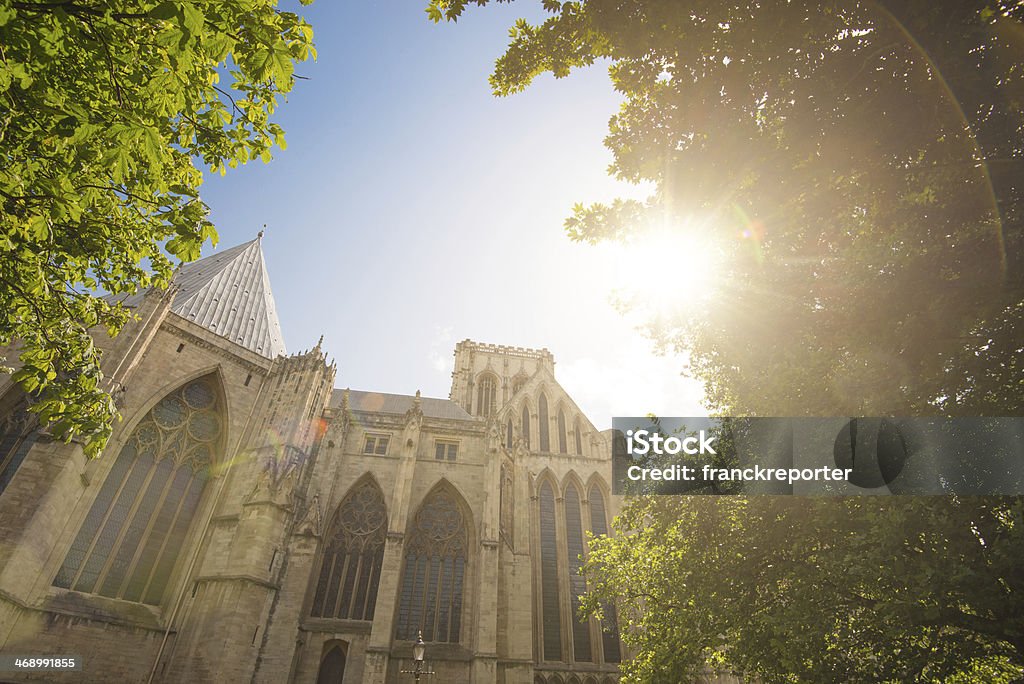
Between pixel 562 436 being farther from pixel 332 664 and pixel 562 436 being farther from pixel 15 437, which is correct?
pixel 15 437

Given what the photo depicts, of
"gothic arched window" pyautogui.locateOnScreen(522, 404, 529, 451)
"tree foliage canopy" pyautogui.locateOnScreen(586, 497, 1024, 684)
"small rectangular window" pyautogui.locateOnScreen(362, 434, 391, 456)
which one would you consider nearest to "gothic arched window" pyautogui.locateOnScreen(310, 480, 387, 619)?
"small rectangular window" pyautogui.locateOnScreen(362, 434, 391, 456)

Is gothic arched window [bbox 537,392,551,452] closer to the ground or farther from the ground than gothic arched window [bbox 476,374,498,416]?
closer to the ground

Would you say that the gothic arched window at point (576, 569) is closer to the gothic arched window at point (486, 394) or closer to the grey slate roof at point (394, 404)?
the grey slate roof at point (394, 404)

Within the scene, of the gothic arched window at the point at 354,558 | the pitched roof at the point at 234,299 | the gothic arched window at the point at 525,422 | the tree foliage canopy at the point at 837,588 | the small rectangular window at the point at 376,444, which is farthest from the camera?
the gothic arched window at the point at 525,422

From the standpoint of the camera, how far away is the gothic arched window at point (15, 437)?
13.0 meters

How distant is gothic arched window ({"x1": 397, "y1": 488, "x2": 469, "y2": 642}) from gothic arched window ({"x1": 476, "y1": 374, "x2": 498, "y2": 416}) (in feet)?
46.2

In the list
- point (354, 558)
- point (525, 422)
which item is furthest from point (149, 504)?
point (525, 422)

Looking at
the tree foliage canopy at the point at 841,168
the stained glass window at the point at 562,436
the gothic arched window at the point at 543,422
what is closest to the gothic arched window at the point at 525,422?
the gothic arched window at the point at 543,422

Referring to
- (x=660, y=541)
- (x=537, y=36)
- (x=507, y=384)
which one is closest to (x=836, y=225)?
(x=537, y=36)

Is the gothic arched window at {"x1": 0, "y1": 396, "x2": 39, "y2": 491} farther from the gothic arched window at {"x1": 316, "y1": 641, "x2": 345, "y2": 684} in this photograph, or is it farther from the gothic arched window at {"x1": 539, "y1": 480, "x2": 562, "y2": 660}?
the gothic arched window at {"x1": 539, "y1": 480, "x2": 562, "y2": 660}

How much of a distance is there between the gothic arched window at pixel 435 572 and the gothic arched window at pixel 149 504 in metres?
7.59

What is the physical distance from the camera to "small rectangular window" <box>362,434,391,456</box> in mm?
20203

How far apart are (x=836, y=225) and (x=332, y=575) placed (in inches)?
721

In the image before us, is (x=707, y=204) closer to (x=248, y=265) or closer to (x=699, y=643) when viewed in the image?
(x=699, y=643)
